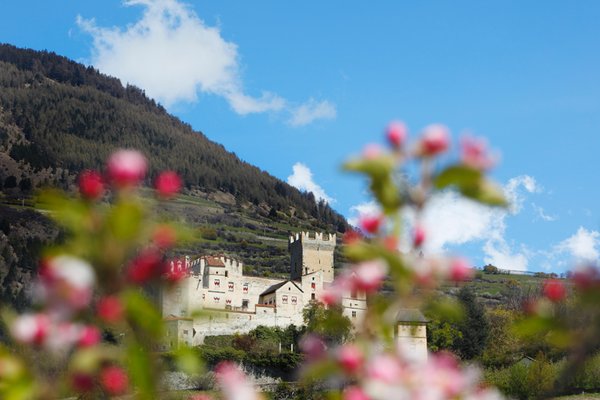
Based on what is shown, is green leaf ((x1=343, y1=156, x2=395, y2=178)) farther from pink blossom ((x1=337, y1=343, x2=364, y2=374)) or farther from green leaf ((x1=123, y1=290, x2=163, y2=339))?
green leaf ((x1=123, y1=290, x2=163, y2=339))

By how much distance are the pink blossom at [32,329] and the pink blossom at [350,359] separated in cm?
65

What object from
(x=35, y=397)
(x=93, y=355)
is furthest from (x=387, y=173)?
(x=35, y=397)

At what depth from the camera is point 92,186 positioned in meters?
2.00

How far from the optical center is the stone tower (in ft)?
288

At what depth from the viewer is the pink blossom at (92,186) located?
1987 mm

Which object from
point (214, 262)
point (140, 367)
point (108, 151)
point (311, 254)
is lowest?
point (140, 367)

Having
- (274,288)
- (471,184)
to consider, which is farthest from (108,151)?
(471,184)

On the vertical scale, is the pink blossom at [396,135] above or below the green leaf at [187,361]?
above

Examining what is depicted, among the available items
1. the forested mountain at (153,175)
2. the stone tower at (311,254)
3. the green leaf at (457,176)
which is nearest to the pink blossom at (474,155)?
the green leaf at (457,176)

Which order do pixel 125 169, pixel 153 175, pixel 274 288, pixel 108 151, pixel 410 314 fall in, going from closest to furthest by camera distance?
pixel 125 169, pixel 410 314, pixel 274 288, pixel 153 175, pixel 108 151

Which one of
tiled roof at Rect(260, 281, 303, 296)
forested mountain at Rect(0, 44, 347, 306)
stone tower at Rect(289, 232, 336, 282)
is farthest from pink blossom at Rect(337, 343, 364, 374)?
forested mountain at Rect(0, 44, 347, 306)

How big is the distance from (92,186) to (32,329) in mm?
379

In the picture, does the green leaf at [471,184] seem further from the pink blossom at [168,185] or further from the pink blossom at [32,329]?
the pink blossom at [32,329]

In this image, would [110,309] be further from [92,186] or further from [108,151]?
[108,151]
